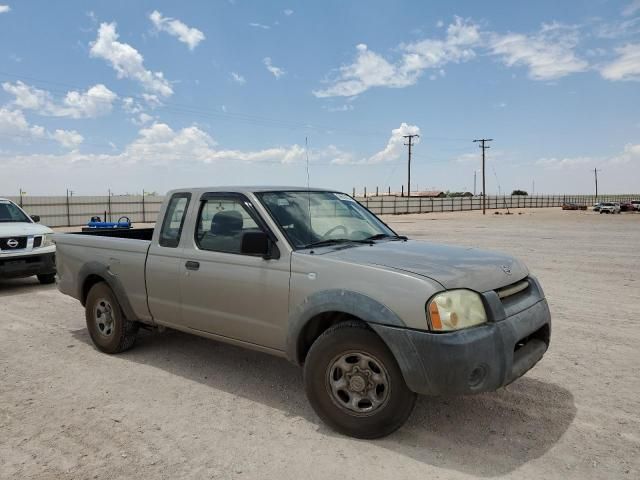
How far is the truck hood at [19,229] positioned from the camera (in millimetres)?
9375

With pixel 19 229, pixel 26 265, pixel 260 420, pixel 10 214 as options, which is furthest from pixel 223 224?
pixel 10 214

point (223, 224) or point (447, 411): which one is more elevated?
point (223, 224)

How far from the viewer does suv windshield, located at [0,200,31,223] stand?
410 inches

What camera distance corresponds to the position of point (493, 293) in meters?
3.45

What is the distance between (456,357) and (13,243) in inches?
353

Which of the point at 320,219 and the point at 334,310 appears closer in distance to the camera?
the point at 334,310

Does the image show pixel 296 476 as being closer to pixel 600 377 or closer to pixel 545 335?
pixel 545 335

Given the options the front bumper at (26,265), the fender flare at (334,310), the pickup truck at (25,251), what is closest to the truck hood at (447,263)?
the fender flare at (334,310)

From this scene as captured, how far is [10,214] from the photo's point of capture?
10.6 m

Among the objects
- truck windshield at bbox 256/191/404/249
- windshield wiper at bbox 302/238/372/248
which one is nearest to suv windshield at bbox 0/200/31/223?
truck windshield at bbox 256/191/404/249

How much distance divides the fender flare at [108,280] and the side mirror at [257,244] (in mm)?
1949

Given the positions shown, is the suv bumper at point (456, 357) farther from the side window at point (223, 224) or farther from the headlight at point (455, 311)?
the side window at point (223, 224)

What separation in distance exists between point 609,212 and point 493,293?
68968 mm

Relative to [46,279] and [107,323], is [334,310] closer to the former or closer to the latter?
[107,323]
